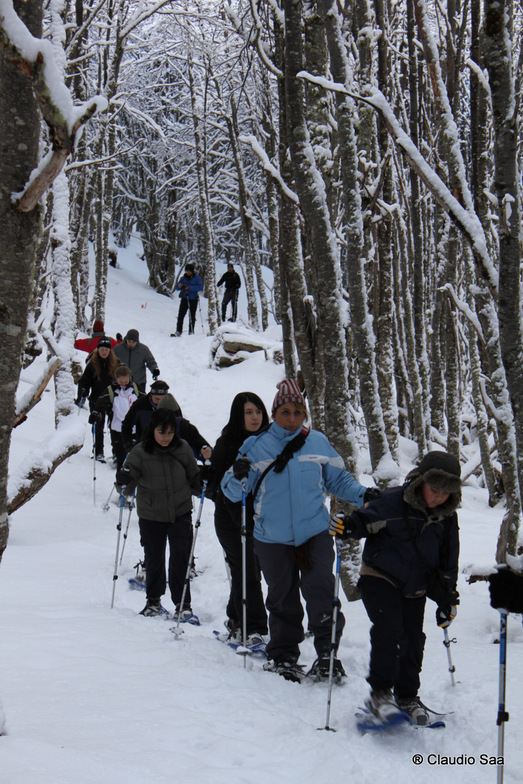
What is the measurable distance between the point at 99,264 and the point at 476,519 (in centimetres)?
1246

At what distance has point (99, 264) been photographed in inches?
714

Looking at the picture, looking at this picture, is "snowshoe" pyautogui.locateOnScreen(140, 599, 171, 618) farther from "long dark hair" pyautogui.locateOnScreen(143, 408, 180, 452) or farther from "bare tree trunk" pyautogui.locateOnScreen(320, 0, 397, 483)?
"bare tree trunk" pyautogui.locateOnScreen(320, 0, 397, 483)

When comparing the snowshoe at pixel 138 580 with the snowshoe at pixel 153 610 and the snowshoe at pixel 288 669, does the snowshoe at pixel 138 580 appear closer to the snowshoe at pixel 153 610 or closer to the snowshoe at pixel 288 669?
the snowshoe at pixel 153 610

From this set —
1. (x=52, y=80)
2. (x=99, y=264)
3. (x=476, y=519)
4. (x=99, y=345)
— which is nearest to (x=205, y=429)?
(x=99, y=345)

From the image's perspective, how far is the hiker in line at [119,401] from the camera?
9.82 metres

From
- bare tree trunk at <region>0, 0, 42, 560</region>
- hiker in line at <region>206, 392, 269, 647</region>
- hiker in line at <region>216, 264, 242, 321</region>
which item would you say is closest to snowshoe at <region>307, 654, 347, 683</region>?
hiker in line at <region>206, 392, 269, 647</region>

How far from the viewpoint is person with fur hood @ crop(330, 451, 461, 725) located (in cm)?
359

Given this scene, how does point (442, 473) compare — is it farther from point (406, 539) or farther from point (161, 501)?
point (161, 501)

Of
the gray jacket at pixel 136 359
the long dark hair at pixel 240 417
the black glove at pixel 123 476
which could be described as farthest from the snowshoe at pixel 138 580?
the gray jacket at pixel 136 359

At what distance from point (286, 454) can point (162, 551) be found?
215 centimetres

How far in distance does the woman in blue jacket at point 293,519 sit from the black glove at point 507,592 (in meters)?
1.16

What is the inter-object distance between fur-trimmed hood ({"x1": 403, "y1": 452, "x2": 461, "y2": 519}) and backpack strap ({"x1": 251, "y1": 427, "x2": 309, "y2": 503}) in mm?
915

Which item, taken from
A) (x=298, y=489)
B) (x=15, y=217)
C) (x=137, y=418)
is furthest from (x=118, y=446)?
(x=15, y=217)

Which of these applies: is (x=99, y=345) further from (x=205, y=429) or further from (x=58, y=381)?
(x=205, y=429)
